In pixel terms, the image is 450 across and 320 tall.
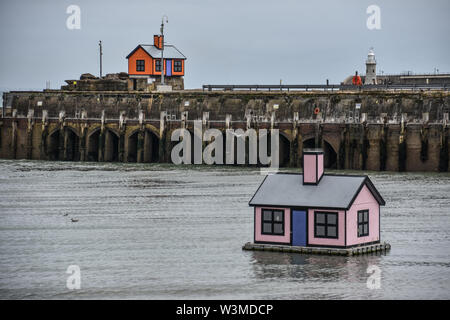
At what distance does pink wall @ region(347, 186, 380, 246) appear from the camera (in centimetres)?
3656

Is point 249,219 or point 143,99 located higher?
point 143,99

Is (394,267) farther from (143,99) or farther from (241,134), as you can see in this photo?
(143,99)

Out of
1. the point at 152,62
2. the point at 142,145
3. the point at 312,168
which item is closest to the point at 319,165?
the point at 312,168

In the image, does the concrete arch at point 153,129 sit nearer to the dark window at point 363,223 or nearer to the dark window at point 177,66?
the dark window at point 177,66

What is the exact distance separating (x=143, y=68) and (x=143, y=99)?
1332 cm

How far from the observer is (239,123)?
8438cm

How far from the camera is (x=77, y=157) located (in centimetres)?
9138

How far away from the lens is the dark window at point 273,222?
37.3m

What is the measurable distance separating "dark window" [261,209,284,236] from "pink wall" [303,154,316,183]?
1740 millimetres

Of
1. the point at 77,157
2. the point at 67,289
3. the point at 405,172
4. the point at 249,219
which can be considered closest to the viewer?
the point at 67,289

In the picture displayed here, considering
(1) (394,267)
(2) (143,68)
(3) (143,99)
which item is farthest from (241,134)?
(1) (394,267)

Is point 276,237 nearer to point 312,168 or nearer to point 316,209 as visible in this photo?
point 316,209
